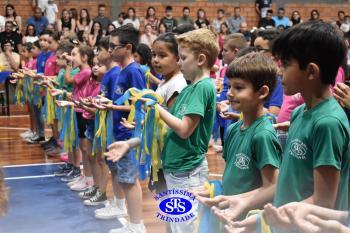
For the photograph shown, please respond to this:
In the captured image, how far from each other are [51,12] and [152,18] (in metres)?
2.45

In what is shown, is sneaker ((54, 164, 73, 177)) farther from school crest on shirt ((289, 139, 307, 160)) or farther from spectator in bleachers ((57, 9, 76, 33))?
spectator in bleachers ((57, 9, 76, 33))

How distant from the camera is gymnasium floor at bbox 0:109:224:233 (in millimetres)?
4289

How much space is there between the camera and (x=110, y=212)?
4500 millimetres

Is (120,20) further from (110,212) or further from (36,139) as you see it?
(110,212)

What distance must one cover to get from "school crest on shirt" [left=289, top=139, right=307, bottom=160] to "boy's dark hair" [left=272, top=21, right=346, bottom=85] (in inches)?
8.1

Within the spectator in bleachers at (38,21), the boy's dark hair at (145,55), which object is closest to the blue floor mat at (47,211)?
the boy's dark hair at (145,55)

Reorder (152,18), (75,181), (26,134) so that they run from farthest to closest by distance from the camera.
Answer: (152,18), (26,134), (75,181)

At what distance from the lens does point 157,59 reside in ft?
10.2

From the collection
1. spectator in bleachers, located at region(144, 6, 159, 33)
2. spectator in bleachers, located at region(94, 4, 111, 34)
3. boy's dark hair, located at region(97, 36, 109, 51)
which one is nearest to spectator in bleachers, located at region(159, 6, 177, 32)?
spectator in bleachers, located at region(144, 6, 159, 33)

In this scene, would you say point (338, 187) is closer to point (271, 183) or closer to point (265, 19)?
point (271, 183)

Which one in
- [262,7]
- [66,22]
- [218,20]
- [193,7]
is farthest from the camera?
[262,7]

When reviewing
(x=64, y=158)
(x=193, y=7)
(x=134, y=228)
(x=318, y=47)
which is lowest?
(x=64, y=158)

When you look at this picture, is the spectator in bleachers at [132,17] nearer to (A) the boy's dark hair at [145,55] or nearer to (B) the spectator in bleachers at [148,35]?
(B) the spectator in bleachers at [148,35]

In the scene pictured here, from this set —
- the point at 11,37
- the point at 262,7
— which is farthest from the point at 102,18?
the point at 262,7
